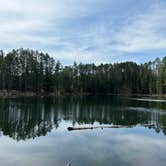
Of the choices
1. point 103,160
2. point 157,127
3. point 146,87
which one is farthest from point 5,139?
point 146,87

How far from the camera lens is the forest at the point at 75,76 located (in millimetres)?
96788

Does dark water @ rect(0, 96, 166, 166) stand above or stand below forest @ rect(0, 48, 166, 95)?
below

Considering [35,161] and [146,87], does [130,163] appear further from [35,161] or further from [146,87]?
[146,87]

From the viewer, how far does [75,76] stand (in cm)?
12012

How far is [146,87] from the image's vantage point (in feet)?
399

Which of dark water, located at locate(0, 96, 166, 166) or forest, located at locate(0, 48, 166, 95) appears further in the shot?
forest, located at locate(0, 48, 166, 95)

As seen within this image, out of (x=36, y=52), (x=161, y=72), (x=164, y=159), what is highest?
(x=36, y=52)

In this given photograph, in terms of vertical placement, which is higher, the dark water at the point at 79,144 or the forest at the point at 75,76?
the forest at the point at 75,76

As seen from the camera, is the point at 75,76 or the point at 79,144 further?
the point at 75,76

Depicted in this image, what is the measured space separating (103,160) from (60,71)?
324ft

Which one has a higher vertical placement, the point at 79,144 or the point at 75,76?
the point at 75,76

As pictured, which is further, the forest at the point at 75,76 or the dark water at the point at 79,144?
the forest at the point at 75,76

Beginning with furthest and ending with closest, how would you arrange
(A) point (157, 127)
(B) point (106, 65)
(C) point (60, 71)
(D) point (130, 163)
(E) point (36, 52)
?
(B) point (106, 65) → (C) point (60, 71) → (E) point (36, 52) → (A) point (157, 127) → (D) point (130, 163)

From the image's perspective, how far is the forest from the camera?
96.8m
